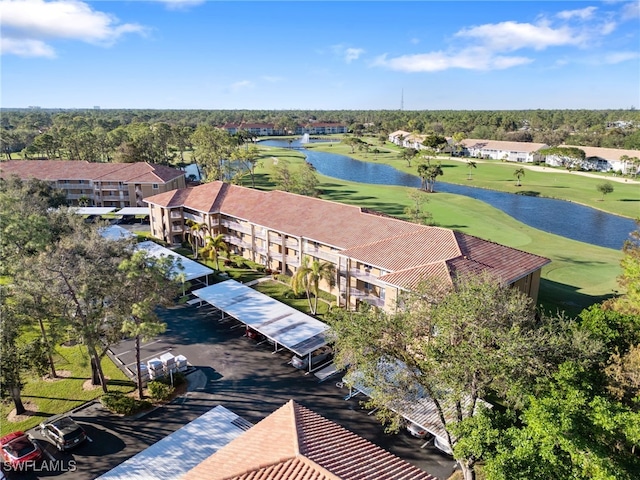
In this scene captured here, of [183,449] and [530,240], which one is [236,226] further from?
[530,240]

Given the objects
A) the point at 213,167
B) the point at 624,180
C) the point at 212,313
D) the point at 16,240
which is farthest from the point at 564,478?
the point at 624,180

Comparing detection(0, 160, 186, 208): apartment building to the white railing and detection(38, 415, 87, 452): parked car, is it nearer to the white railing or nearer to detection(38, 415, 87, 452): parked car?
the white railing

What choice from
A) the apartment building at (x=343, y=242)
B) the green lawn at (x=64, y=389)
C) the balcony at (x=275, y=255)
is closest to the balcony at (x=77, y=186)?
the apartment building at (x=343, y=242)

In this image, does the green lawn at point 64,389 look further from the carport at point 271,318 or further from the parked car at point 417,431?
the parked car at point 417,431

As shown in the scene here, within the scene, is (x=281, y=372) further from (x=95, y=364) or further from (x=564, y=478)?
(x=564, y=478)

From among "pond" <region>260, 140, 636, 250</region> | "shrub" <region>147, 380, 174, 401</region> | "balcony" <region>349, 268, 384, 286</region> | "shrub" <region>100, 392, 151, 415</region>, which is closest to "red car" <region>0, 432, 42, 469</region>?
"shrub" <region>100, 392, 151, 415</region>

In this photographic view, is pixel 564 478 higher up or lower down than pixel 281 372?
higher up

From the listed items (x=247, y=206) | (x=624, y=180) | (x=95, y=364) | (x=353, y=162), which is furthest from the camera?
(x=353, y=162)
